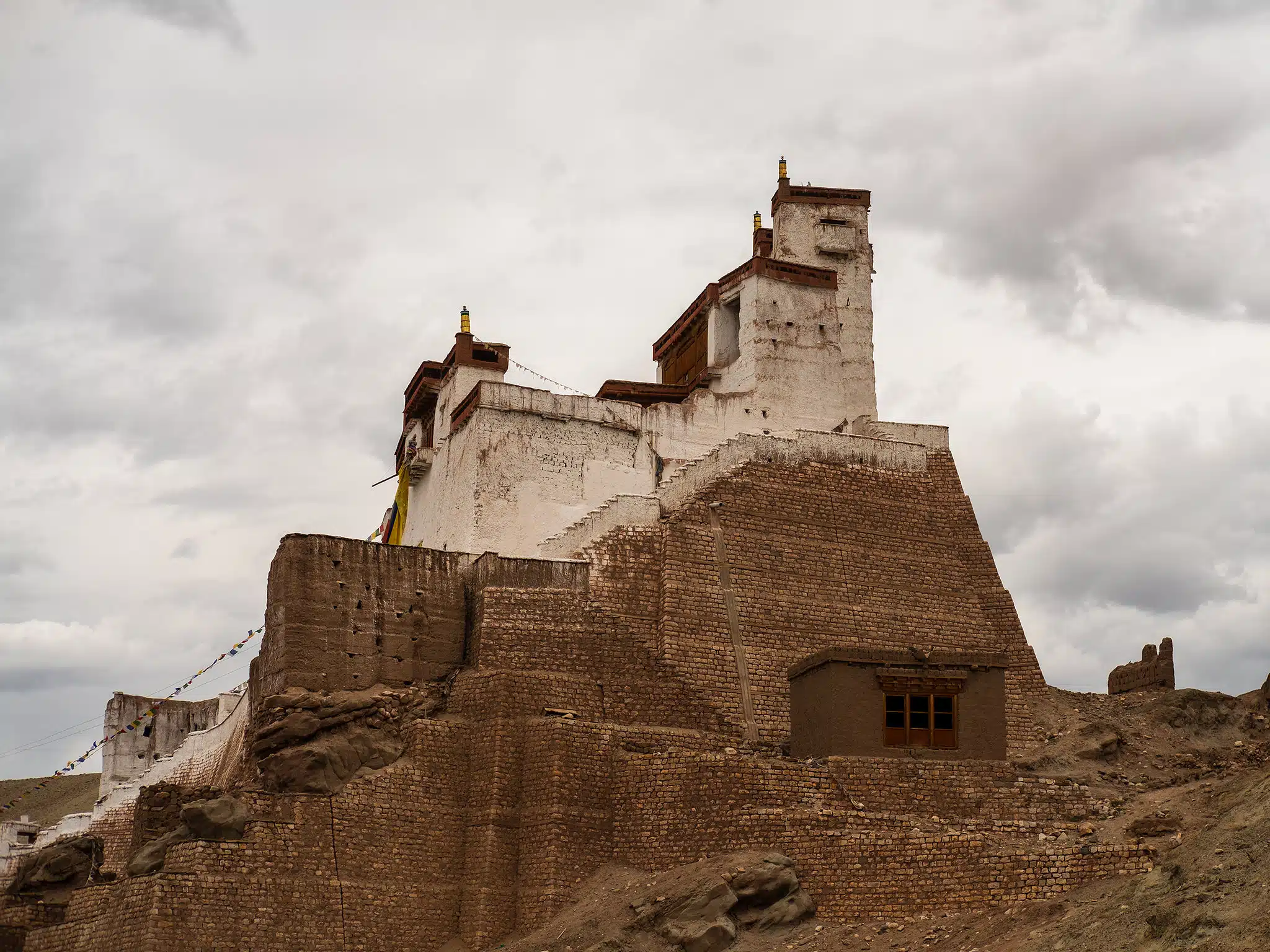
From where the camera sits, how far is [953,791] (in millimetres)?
23188

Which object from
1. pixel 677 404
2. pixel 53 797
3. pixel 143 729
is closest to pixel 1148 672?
pixel 677 404

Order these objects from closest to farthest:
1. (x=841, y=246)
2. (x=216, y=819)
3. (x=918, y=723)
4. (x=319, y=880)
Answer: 1. (x=319, y=880)
2. (x=216, y=819)
3. (x=918, y=723)
4. (x=841, y=246)

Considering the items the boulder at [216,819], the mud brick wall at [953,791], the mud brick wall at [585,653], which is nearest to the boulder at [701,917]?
the mud brick wall at [953,791]

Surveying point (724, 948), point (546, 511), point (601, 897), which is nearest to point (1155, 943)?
point (724, 948)

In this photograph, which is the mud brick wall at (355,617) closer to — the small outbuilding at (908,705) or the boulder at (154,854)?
the boulder at (154,854)

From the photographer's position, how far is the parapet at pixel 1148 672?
99.2ft

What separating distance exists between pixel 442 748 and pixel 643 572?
179 inches

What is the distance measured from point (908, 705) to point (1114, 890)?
15.5 ft

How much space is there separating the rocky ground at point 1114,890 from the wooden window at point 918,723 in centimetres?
138

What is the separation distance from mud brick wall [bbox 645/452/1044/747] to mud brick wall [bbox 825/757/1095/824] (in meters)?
3.13

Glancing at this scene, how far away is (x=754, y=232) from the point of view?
118ft

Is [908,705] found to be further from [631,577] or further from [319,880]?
[319,880]

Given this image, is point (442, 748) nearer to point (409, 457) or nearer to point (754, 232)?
point (409, 457)

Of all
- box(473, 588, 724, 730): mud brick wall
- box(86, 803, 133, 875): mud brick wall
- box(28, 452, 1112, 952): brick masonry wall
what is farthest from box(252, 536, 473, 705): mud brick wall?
box(86, 803, 133, 875): mud brick wall
